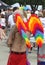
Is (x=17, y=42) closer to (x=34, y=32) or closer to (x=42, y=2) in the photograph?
(x=34, y=32)

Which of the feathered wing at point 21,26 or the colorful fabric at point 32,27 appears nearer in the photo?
the colorful fabric at point 32,27

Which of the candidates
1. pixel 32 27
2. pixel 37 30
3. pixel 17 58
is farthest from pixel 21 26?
pixel 17 58

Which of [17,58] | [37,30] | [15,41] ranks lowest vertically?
[17,58]

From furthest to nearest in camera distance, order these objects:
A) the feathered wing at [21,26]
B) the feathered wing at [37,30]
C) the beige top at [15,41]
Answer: the beige top at [15,41] → the feathered wing at [21,26] → the feathered wing at [37,30]

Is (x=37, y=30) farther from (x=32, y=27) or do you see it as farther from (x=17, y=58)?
(x=17, y=58)

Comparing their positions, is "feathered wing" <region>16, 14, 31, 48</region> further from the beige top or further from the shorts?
the shorts

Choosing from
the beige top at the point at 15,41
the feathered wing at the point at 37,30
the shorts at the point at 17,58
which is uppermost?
the feathered wing at the point at 37,30

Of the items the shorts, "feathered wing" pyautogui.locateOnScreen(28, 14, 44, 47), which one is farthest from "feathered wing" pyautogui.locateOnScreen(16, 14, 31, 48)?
the shorts

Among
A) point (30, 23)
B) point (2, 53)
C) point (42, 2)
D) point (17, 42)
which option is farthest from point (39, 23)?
point (42, 2)

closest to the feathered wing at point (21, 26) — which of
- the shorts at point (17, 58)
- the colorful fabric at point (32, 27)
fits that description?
the colorful fabric at point (32, 27)

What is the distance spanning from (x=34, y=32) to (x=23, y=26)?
0.37m

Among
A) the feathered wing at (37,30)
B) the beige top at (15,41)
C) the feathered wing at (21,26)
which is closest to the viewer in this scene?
the feathered wing at (37,30)

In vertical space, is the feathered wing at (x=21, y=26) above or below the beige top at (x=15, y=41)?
above

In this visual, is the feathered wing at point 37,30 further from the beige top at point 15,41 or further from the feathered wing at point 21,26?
the beige top at point 15,41
